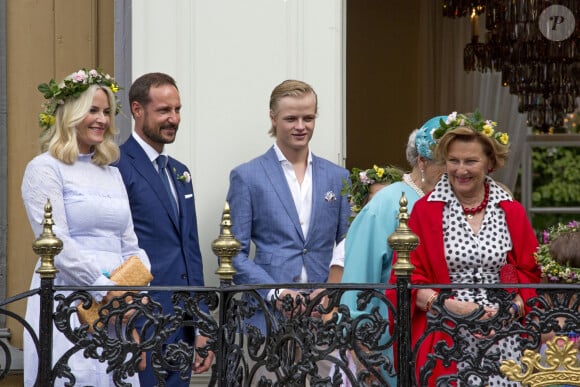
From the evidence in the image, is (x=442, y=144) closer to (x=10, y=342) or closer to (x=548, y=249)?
(x=548, y=249)

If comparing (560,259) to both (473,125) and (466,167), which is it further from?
(473,125)

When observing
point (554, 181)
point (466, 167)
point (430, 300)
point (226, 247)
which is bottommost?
point (430, 300)

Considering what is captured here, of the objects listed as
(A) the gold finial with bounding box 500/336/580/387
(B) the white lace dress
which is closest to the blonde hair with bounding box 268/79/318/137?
(B) the white lace dress

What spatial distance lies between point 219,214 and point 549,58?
5.23 metres

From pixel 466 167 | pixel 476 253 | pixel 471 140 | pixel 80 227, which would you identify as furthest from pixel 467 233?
pixel 80 227

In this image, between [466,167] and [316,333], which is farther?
[466,167]

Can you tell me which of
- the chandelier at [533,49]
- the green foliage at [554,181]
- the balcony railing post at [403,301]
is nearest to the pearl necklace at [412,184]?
the balcony railing post at [403,301]

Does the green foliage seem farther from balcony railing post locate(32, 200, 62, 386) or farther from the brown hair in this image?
balcony railing post locate(32, 200, 62, 386)

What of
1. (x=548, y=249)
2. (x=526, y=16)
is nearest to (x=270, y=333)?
(x=548, y=249)

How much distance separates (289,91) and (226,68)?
0.74 meters

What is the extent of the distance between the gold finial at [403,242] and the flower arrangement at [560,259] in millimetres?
1024

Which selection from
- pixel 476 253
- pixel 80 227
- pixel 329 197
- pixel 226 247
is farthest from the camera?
pixel 329 197

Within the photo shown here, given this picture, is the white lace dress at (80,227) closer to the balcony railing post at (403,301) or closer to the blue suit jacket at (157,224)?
the blue suit jacket at (157,224)

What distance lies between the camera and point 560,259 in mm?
6406
